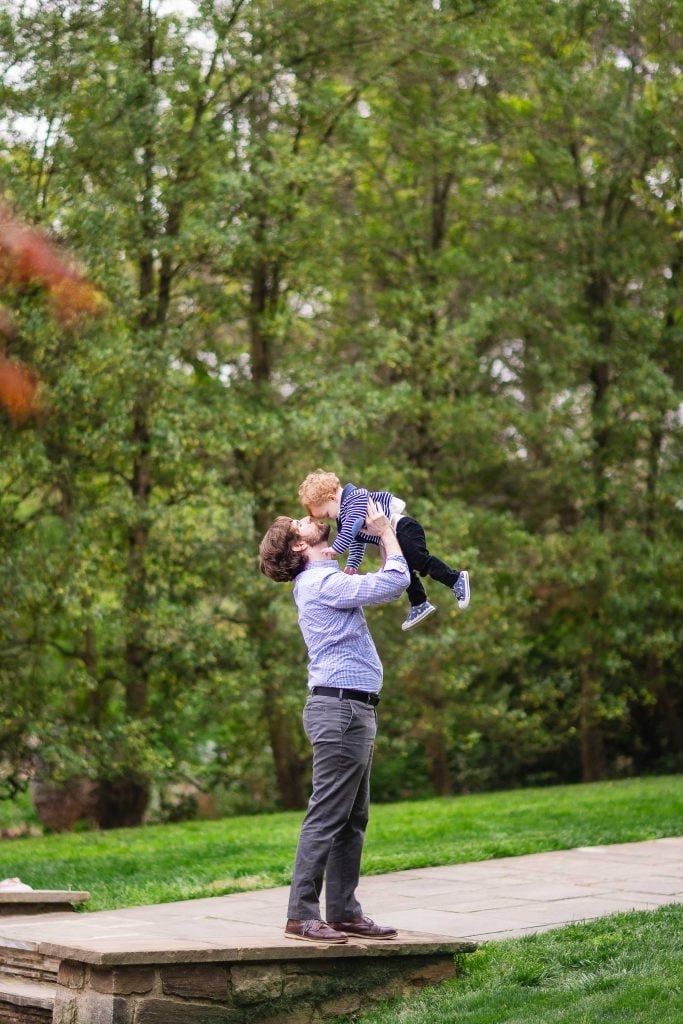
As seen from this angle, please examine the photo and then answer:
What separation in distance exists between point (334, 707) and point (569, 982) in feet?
4.81

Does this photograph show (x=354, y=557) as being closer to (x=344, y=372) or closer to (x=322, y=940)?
(x=322, y=940)

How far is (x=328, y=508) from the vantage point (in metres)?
5.62

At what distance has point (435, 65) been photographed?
17.2 m

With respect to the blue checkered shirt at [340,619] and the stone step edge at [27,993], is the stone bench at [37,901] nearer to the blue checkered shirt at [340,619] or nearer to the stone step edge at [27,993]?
the stone step edge at [27,993]

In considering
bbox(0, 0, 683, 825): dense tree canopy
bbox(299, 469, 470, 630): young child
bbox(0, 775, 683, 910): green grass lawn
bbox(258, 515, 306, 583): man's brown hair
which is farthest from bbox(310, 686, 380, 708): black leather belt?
bbox(0, 0, 683, 825): dense tree canopy

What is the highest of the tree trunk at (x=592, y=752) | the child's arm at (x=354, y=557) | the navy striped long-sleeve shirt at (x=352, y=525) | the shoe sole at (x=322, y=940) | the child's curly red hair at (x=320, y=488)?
the child's curly red hair at (x=320, y=488)

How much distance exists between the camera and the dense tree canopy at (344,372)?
1424 cm

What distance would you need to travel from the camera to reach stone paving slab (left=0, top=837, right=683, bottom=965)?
5.24m

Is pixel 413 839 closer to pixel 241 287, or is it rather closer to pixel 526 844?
pixel 526 844

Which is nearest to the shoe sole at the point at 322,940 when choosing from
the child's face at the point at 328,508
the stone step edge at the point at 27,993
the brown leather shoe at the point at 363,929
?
the brown leather shoe at the point at 363,929

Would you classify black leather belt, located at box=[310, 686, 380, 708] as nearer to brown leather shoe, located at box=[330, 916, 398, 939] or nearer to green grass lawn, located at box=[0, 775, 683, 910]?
brown leather shoe, located at box=[330, 916, 398, 939]

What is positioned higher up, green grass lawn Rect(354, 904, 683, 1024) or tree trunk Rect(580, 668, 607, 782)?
green grass lawn Rect(354, 904, 683, 1024)

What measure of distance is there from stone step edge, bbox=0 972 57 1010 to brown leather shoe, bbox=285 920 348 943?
99 centimetres

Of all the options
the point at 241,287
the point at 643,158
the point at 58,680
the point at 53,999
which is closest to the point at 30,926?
the point at 53,999
